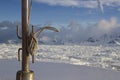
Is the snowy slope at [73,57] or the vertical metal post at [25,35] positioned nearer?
the vertical metal post at [25,35]

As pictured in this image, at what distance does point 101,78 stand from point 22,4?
9.16 ft

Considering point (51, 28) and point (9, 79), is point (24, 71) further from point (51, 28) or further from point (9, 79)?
point (9, 79)

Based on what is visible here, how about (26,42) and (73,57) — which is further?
(73,57)

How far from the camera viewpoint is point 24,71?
0.83 meters

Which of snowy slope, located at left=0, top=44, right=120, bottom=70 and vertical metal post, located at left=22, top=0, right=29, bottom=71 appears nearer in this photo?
vertical metal post, located at left=22, top=0, right=29, bottom=71

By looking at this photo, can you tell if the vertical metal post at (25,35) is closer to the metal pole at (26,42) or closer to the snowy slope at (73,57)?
the metal pole at (26,42)

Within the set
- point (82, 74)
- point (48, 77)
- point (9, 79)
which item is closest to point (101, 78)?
point (82, 74)

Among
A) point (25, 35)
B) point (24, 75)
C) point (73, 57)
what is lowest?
point (24, 75)

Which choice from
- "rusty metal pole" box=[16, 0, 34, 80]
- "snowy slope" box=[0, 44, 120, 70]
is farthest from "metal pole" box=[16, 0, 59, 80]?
"snowy slope" box=[0, 44, 120, 70]

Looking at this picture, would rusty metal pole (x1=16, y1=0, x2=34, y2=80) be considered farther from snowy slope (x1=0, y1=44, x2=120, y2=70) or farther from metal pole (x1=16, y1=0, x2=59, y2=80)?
snowy slope (x1=0, y1=44, x2=120, y2=70)

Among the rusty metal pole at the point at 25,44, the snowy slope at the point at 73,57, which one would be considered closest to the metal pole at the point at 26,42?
the rusty metal pole at the point at 25,44

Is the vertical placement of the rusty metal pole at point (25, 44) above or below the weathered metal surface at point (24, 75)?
above

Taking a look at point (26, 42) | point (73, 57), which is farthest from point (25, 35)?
point (73, 57)

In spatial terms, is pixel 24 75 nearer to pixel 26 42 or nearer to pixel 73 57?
pixel 26 42
